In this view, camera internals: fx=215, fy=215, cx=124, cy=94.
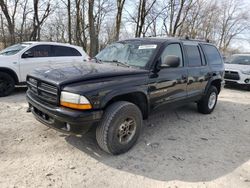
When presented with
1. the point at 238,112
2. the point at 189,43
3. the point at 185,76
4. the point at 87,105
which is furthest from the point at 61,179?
the point at 238,112

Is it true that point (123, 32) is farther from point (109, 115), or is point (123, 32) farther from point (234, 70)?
point (109, 115)

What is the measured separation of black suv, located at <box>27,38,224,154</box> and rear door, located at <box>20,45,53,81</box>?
10.6ft

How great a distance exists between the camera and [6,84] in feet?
21.1

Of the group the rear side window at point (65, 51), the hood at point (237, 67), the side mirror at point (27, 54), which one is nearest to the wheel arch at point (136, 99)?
the side mirror at point (27, 54)

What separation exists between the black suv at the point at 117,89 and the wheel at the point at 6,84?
3140 millimetres

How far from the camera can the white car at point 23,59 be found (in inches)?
251

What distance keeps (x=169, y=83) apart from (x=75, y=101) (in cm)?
198

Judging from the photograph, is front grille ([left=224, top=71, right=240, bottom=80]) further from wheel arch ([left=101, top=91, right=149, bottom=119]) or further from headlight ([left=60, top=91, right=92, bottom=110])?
headlight ([left=60, top=91, right=92, bottom=110])

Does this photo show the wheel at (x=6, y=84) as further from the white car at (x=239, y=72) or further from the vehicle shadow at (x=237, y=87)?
the vehicle shadow at (x=237, y=87)

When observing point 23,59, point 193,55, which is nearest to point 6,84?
point 23,59

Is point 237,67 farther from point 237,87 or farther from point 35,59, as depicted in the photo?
point 35,59

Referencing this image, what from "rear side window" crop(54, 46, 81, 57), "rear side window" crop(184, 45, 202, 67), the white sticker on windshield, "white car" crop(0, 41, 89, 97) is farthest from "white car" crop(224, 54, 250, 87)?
the white sticker on windshield

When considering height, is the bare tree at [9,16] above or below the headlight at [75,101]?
above

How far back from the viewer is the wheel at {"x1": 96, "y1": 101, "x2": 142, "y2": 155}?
10.3ft
